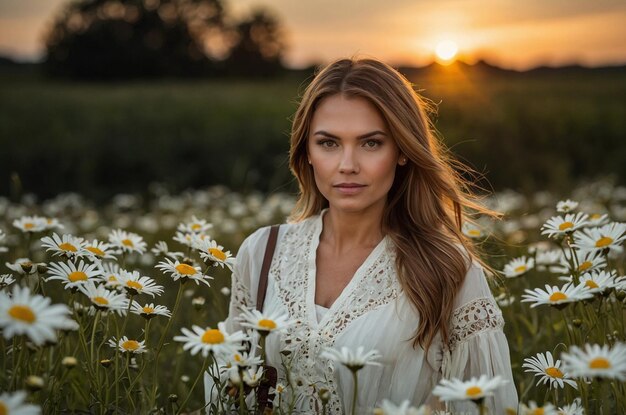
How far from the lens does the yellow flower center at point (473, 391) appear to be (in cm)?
139

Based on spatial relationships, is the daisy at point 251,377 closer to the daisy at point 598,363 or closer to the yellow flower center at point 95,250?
the yellow flower center at point 95,250

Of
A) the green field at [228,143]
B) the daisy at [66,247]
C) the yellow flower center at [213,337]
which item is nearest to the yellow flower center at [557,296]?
the yellow flower center at [213,337]

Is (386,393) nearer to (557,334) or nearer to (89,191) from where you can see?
(557,334)

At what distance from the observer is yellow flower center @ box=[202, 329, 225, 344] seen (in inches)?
63.7

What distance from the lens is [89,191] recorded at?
10.0 metres

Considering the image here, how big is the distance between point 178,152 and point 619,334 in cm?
997

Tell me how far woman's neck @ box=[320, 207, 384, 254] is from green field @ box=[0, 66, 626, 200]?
654 cm

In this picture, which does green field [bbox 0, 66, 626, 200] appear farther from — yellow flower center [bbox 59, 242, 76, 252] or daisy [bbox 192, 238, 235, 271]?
yellow flower center [bbox 59, 242, 76, 252]

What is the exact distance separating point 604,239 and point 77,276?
4.92 feet

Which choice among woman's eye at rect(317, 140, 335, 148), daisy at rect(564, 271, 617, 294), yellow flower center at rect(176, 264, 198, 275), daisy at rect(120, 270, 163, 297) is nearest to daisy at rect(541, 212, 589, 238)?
daisy at rect(564, 271, 617, 294)

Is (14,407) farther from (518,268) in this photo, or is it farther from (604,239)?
(518,268)

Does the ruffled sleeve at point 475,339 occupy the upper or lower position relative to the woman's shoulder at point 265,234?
lower

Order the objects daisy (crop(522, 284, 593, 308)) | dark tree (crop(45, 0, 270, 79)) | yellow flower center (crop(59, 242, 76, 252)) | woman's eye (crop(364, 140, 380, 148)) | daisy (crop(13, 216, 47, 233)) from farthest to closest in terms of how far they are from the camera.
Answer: dark tree (crop(45, 0, 270, 79))
daisy (crop(13, 216, 47, 233))
woman's eye (crop(364, 140, 380, 148))
yellow flower center (crop(59, 242, 76, 252))
daisy (crop(522, 284, 593, 308))

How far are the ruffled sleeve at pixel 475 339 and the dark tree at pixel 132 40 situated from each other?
3161 cm
